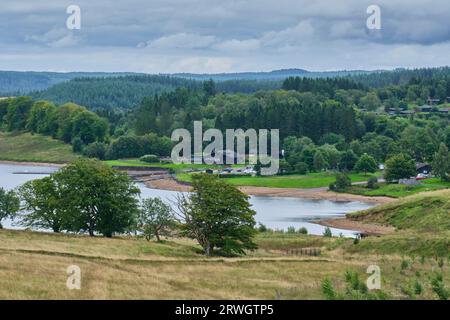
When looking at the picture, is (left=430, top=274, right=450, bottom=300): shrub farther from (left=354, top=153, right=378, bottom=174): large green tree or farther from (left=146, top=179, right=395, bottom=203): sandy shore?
(left=354, top=153, right=378, bottom=174): large green tree

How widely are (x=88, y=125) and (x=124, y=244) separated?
13838 centimetres

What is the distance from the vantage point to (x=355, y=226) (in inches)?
3752

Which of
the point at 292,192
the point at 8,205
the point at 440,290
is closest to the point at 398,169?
the point at 292,192

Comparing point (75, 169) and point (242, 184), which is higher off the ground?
point (75, 169)

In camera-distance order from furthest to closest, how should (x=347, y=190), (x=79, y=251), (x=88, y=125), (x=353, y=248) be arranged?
(x=88, y=125)
(x=347, y=190)
(x=353, y=248)
(x=79, y=251)

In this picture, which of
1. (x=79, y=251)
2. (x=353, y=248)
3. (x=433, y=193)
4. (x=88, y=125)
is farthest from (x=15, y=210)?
(x=88, y=125)

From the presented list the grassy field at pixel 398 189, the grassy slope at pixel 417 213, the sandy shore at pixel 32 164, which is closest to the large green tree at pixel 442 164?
the grassy field at pixel 398 189

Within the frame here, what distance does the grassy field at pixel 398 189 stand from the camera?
121 m

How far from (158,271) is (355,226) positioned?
49.6 meters

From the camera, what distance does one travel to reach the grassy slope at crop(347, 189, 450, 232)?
84.5 metres

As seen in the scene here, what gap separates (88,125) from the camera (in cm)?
19712

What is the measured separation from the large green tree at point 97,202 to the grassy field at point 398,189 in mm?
58638

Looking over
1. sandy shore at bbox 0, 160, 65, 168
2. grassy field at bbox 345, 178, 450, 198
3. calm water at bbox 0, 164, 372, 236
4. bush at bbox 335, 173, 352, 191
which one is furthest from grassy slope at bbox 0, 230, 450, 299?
sandy shore at bbox 0, 160, 65, 168
